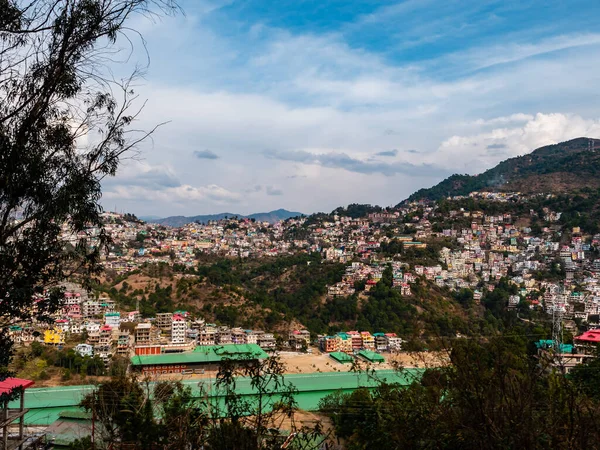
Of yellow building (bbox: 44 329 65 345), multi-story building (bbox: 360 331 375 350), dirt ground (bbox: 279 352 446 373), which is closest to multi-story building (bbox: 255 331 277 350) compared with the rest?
dirt ground (bbox: 279 352 446 373)

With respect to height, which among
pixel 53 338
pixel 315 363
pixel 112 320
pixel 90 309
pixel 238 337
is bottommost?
pixel 315 363

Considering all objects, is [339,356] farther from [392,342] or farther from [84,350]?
[84,350]

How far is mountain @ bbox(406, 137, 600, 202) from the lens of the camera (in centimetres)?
5947

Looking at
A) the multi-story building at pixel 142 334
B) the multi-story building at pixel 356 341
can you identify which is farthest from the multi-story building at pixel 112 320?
the multi-story building at pixel 356 341

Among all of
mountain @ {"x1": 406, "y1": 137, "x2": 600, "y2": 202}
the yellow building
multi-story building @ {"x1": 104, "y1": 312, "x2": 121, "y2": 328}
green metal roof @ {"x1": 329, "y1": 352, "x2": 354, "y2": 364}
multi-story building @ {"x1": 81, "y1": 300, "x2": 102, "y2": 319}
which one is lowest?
green metal roof @ {"x1": 329, "y1": 352, "x2": 354, "y2": 364}

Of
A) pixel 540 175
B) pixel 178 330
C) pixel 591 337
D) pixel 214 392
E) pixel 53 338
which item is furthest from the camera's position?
pixel 540 175

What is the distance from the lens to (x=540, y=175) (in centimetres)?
6650

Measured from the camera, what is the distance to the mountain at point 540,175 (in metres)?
59.5

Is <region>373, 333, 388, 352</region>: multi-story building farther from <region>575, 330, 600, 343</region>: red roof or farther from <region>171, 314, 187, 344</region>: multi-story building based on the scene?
<region>575, 330, 600, 343</region>: red roof

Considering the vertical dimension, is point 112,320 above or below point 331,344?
above

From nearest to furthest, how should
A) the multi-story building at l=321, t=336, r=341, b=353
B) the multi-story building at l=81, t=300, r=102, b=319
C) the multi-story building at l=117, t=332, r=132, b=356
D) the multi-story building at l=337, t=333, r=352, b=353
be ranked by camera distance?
the multi-story building at l=117, t=332, r=132, b=356
the multi-story building at l=321, t=336, r=341, b=353
the multi-story building at l=337, t=333, r=352, b=353
the multi-story building at l=81, t=300, r=102, b=319

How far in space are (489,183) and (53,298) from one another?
8308cm

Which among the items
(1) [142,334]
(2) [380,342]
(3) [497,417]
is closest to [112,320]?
(1) [142,334]

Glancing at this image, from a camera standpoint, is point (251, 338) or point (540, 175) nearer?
point (251, 338)
